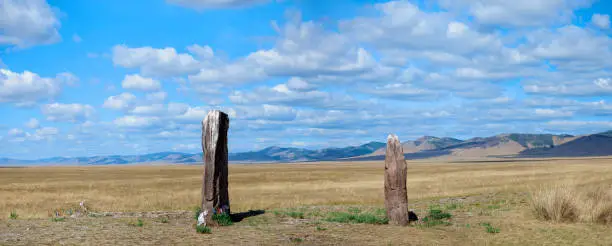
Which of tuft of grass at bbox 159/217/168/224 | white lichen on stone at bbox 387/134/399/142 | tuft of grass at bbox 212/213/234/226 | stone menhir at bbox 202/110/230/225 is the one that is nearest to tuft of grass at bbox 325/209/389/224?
white lichen on stone at bbox 387/134/399/142

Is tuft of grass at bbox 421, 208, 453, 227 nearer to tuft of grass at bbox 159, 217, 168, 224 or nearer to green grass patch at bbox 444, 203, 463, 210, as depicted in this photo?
green grass patch at bbox 444, 203, 463, 210

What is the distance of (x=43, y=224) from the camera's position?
1975 centimetres

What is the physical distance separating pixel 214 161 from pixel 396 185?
6.99 meters

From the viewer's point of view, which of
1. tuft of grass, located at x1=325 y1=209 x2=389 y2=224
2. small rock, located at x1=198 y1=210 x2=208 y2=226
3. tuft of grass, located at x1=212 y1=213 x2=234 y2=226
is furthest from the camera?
tuft of grass, located at x1=325 y1=209 x2=389 y2=224

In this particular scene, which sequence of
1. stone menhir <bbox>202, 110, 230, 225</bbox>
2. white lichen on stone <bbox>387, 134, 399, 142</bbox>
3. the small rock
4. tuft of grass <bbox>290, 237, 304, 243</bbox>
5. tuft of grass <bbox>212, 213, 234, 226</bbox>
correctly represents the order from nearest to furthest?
1. tuft of grass <bbox>290, 237, 304, 243</bbox>
2. the small rock
3. tuft of grass <bbox>212, 213, 234, 226</bbox>
4. stone menhir <bbox>202, 110, 230, 225</bbox>
5. white lichen on stone <bbox>387, 134, 399, 142</bbox>

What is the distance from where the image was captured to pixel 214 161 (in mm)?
21500

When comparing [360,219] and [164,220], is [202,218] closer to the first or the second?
[164,220]

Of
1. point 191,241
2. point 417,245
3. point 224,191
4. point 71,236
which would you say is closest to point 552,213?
point 417,245

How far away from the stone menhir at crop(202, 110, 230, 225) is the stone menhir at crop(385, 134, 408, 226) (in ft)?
20.7

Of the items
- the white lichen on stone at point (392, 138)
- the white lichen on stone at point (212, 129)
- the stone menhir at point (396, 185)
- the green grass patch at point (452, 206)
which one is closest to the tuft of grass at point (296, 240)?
the white lichen on stone at point (212, 129)

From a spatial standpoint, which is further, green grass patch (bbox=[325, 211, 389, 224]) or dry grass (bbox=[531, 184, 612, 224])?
dry grass (bbox=[531, 184, 612, 224])

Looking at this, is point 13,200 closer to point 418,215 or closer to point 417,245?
point 418,215

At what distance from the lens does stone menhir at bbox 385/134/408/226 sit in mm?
21922

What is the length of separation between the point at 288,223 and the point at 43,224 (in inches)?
337
